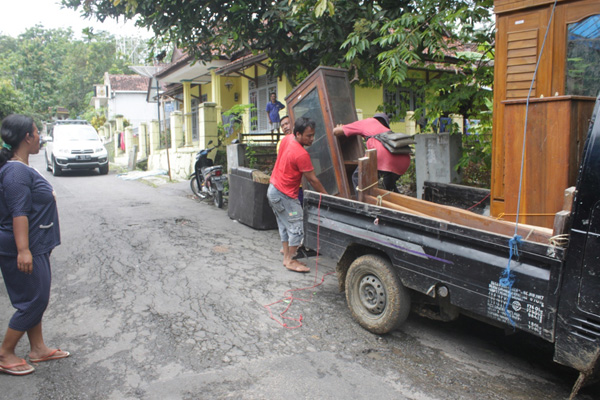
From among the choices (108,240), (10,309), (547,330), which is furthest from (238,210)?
(547,330)

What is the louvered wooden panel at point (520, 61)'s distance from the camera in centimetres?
454

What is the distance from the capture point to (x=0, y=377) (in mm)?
3191

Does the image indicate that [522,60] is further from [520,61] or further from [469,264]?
[469,264]

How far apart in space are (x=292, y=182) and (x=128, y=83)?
39.5 meters

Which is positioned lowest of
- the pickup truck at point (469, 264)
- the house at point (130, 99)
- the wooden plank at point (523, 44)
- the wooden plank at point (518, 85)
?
the pickup truck at point (469, 264)

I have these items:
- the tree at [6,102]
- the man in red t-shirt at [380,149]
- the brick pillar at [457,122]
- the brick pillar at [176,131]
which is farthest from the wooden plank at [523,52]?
the tree at [6,102]

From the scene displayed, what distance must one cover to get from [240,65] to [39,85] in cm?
4080

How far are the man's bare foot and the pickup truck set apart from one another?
3.29 ft

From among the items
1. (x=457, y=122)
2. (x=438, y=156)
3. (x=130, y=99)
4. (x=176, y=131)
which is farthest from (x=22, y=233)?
(x=130, y=99)

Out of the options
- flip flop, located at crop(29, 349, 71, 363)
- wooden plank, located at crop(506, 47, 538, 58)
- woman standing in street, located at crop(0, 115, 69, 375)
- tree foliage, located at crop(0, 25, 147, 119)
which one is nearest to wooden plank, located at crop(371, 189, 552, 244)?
wooden plank, located at crop(506, 47, 538, 58)

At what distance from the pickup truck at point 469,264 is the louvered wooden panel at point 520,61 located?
5.50 feet

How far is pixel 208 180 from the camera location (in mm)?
10352

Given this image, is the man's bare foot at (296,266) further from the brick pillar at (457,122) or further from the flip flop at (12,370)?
the brick pillar at (457,122)

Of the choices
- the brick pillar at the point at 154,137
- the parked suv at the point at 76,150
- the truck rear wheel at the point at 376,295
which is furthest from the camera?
the brick pillar at the point at 154,137
